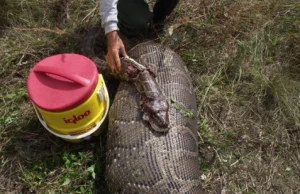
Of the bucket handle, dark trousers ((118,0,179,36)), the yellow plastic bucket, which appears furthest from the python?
dark trousers ((118,0,179,36))

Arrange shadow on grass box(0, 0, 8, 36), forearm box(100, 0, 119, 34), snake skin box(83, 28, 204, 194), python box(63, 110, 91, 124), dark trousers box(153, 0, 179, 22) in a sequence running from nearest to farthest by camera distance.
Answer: snake skin box(83, 28, 204, 194), python box(63, 110, 91, 124), forearm box(100, 0, 119, 34), dark trousers box(153, 0, 179, 22), shadow on grass box(0, 0, 8, 36)

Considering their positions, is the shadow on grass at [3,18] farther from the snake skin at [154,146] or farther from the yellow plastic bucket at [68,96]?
the snake skin at [154,146]

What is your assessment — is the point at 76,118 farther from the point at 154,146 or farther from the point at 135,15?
the point at 135,15

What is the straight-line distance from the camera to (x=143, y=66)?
331 centimetres

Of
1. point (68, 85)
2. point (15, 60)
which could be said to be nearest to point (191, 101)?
point (68, 85)

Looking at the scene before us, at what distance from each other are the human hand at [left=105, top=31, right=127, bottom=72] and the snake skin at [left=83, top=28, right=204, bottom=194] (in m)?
0.23

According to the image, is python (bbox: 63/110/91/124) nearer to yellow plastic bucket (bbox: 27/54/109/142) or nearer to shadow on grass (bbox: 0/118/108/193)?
yellow plastic bucket (bbox: 27/54/109/142)

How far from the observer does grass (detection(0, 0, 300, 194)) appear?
3244 mm

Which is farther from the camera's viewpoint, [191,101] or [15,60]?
[15,60]

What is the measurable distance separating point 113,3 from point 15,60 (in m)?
1.41

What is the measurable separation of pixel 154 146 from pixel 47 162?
40.7 inches

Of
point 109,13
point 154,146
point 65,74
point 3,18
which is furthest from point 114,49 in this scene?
point 3,18

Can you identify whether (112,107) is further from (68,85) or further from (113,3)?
(113,3)

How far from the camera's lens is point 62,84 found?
2.85 meters
